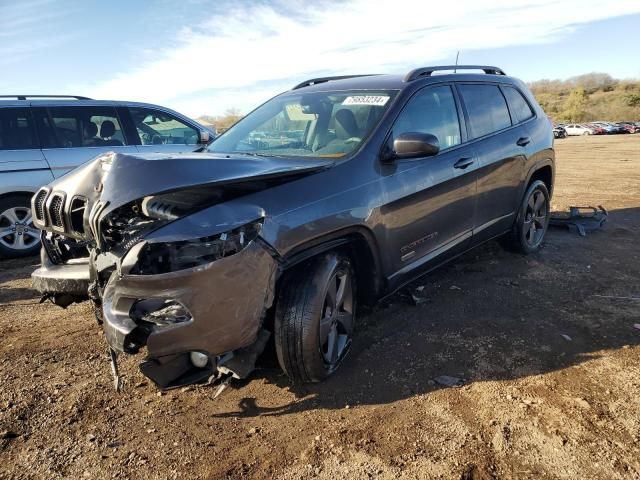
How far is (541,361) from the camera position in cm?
329

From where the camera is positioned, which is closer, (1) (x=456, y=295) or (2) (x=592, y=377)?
(2) (x=592, y=377)

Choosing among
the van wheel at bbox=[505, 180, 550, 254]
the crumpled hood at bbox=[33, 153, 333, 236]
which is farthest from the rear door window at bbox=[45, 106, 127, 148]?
the van wheel at bbox=[505, 180, 550, 254]

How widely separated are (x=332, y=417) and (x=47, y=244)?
88.3 inches

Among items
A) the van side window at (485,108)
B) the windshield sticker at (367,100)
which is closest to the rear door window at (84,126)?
the windshield sticker at (367,100)

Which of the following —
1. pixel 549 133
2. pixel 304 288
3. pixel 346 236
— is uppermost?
pixel 549 133

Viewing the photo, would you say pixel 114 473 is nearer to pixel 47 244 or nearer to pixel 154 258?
pixel 154 258

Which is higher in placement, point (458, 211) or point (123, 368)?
point (458, 211)

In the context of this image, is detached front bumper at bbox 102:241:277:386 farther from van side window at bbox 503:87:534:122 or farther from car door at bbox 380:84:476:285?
van side window at bbox 503:87:534:122

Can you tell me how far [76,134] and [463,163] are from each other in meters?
5.26

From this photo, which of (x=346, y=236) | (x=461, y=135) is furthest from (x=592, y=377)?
(x=461, y=135)

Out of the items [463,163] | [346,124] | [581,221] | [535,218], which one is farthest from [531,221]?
[346,124]

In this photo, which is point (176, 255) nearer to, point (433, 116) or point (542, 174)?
point (433, 116)

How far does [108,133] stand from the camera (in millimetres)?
6855

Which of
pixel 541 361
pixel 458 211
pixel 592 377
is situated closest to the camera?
pixel 592 377
